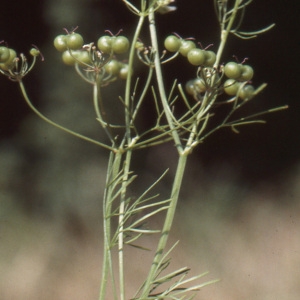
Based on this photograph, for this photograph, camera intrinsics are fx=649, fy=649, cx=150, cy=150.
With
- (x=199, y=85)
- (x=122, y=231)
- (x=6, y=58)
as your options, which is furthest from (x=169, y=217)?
(x=6, y=58)

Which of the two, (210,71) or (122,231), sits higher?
(210,71)

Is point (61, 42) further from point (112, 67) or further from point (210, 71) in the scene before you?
point (210, 71)

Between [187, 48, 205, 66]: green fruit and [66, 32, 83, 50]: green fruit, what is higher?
[66, 32, 83, 50]: green fruit

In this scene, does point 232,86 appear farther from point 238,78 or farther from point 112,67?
point 112,67

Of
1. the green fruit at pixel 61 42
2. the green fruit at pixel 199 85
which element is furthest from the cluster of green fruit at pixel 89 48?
→ the green fruit at pixel 199 85

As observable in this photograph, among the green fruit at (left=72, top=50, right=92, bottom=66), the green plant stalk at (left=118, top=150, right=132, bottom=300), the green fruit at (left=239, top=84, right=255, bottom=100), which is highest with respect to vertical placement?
the green fruit at (left=72, top=50, right=92, bottom=66)

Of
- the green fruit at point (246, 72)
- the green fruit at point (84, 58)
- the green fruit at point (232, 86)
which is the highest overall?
the green fruit at point (84, 58)

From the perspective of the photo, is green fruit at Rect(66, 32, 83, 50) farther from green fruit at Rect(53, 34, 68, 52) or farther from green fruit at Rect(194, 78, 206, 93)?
green fruit at Rect(194, 78, 206, 93)

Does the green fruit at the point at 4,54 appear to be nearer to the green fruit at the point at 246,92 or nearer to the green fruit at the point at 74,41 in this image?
the green fruit at the point at 74,41

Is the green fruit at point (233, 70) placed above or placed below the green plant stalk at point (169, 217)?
above

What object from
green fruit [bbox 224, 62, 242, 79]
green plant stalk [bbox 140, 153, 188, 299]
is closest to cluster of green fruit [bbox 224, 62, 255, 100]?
green fruit [bbox 224, 62, 242, 79]

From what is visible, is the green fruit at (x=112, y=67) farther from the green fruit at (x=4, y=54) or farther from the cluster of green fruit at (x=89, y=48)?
the green fruit at (x=4, y=54)
